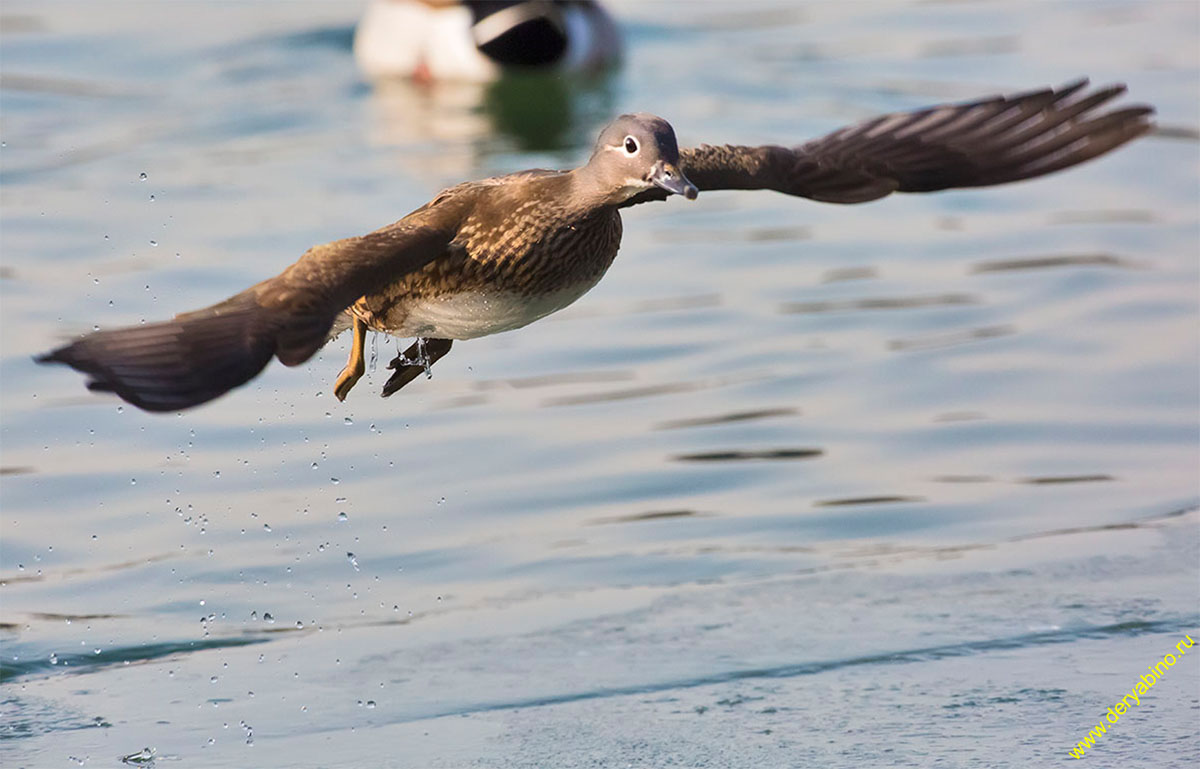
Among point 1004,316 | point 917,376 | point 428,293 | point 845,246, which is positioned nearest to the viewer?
point 428,293

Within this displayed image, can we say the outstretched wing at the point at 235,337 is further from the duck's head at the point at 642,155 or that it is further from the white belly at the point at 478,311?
the duck's head at the point at 642,155

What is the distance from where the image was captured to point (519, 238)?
19.0ft

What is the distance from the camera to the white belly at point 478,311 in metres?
5.87

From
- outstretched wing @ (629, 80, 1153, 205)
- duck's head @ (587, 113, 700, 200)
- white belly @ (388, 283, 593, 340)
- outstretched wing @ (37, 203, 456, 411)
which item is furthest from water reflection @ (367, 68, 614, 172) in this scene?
outstretched wing @ (37, 203, 456, 411)

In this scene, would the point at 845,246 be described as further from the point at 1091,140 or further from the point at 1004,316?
the point at 1091,140

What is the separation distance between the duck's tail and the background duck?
35.4 feet

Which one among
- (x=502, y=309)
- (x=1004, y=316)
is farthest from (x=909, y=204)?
(x=502, y=309)

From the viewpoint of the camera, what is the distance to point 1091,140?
6641mm

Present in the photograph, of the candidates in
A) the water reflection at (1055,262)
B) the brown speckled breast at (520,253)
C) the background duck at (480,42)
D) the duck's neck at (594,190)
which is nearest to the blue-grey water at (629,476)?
the water reflection at (1055,262)

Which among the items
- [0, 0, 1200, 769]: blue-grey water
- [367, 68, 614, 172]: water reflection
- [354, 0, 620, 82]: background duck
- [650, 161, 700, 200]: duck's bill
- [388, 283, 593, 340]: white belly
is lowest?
[0, 0, 1200, 769]: blue-grey water

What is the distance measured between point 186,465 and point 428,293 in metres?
3.28

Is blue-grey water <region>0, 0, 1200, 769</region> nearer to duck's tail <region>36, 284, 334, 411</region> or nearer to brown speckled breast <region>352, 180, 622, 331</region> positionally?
brown speckled breast <region>352, 180, 622, 331</region>

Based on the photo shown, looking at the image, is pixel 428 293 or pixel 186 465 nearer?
pixel 428 293

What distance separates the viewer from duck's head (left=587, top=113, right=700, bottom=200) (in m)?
5.34
